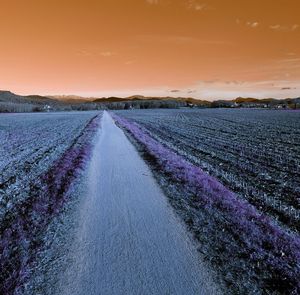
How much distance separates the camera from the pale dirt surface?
17.5 ft

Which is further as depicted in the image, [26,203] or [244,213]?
[26,203]

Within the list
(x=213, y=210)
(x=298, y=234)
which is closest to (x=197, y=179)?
(x=213, y=210)

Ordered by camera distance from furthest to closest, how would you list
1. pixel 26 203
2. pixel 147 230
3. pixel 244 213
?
pixel 26 203 < pixel 244 213 < pixel 147 230

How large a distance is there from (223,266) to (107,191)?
645cm

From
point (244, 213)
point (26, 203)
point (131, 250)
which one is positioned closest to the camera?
point (131, 250)

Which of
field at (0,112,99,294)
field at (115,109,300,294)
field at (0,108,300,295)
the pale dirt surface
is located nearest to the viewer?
the pale dirt surface

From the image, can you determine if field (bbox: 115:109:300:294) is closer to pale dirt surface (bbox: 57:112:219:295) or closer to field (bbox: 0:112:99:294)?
pale dirt surface (bbox: 57:112:219:295)

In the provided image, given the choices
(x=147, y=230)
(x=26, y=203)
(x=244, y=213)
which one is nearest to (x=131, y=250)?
(x=147, y=230)

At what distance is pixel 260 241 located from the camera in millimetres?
7059

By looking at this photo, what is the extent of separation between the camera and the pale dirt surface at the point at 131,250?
17.5 feet

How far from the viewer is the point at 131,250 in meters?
6.64

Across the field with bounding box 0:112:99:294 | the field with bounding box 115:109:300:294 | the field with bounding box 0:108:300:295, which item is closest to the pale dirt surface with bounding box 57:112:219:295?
the field with bounding box 0:108:300:295

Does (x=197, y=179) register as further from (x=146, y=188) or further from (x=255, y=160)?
(x=255, y=160)

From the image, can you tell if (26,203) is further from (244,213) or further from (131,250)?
(244,213)
